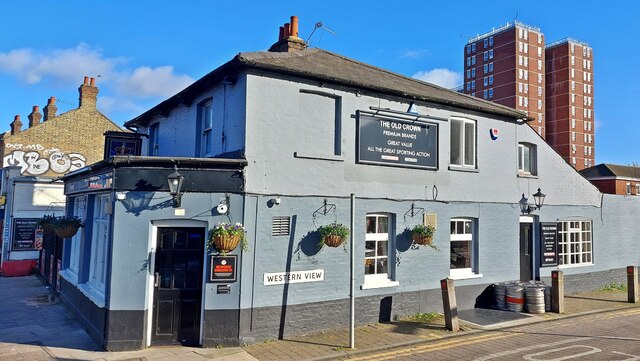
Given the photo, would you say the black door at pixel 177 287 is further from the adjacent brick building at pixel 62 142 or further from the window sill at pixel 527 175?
the adjacent brick building at pixel 62 142

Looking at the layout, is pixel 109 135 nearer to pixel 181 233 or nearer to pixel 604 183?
pixel 181 233

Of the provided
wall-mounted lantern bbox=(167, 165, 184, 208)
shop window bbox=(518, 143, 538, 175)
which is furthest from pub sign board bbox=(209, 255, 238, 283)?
shop window bbox=(518, 143, 538, 175)

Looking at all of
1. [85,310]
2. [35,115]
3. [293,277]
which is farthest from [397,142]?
[35,115]

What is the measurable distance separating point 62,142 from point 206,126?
24.7 m

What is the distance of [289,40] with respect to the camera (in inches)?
528

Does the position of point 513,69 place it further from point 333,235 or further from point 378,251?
point 333,235

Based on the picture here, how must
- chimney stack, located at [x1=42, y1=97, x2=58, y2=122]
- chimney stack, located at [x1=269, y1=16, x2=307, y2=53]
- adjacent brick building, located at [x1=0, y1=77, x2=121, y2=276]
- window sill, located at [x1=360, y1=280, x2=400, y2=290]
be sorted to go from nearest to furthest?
window sill, located at [x1=360, y1=280, x2=400, y2=290]
chimney stack, located at [x1=269, y1=16, x2=307, y2=53]
adjacent brick building, located at [x1=0, y1=77, x2=121, y2=276]
chimney stack, located at [x1=42, y1=97, x2=58, y2=122]

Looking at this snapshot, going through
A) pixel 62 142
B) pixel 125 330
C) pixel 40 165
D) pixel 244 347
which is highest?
pixel 62 142

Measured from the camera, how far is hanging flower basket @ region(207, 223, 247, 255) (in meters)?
9.19

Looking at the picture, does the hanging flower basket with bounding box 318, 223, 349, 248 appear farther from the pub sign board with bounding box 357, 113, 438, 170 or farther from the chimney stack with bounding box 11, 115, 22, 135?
the chimney stack with bounding box 11, 115, 22, 135

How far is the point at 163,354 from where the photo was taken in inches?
351

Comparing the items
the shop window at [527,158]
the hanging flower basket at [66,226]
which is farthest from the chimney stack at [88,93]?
the shop window at [527,158]

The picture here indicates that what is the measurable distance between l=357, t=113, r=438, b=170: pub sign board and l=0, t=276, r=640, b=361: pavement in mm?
4276

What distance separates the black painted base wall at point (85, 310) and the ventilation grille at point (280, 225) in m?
3.89
